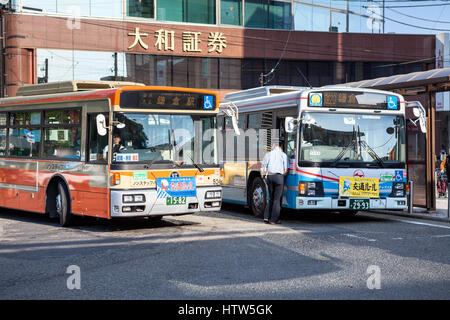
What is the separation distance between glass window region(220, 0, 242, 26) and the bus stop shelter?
1084 inches

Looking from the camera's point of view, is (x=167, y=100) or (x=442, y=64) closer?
(x=167, y=100)

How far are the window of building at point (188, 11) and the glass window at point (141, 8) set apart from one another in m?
0.53

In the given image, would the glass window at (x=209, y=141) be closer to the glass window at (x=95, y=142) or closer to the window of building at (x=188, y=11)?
the glass window at (x=95, y=142)

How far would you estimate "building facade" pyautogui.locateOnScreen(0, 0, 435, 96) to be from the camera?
127ft

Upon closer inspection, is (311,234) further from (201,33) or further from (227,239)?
(201,33)

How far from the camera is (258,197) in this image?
15.5m

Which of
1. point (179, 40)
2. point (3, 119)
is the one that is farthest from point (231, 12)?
point (3, 119)

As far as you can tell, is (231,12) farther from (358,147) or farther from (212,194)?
(212,194)

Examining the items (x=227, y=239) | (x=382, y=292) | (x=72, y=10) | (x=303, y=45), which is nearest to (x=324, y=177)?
(x=227, y=239)

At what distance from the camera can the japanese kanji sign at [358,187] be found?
1375 centimetres

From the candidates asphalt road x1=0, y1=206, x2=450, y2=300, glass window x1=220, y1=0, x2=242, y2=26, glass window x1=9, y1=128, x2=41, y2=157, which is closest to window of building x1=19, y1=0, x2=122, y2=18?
glass window x1=220, y1=0, x2=242, y2=26

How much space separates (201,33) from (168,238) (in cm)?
3260

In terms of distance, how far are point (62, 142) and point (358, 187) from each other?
21.0 feet

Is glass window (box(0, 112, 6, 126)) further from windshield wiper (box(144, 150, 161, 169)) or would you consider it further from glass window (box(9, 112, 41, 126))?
windshield wiper (box(144, 150, 161, 169))
